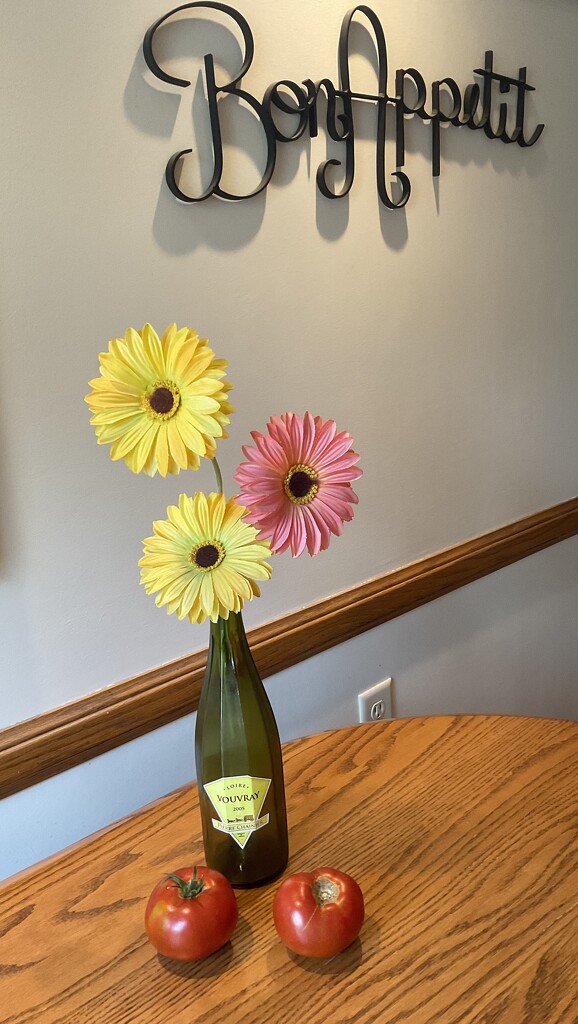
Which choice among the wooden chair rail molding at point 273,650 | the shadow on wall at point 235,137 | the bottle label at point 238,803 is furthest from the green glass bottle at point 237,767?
the shadow on wall at point 235,137

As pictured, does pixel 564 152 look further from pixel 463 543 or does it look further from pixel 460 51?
pixel 463 543

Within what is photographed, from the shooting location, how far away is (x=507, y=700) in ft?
6.57

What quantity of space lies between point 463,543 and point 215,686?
3.25 ft

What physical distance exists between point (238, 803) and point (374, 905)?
0.63 ft

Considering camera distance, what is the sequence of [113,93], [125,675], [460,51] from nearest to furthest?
1. [113,93]
2. [125,675]
3. [460,51]

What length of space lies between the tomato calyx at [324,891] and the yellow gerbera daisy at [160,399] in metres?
0.45

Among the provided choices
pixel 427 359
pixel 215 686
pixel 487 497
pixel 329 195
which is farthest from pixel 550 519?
pixel 215 686

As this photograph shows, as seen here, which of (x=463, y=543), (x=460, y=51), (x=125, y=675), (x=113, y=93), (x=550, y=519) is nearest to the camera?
(x=113, y=93)

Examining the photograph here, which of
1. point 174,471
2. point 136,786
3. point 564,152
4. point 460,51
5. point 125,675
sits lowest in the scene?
point 136,786

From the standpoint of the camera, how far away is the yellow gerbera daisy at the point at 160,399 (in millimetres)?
779

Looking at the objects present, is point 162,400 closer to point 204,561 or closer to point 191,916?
point 204,561

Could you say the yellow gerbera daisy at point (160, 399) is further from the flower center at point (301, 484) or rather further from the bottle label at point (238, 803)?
the bottle label at point (238, 803)

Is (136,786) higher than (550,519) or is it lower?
lower

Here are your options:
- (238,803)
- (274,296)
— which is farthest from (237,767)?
(274,296)
